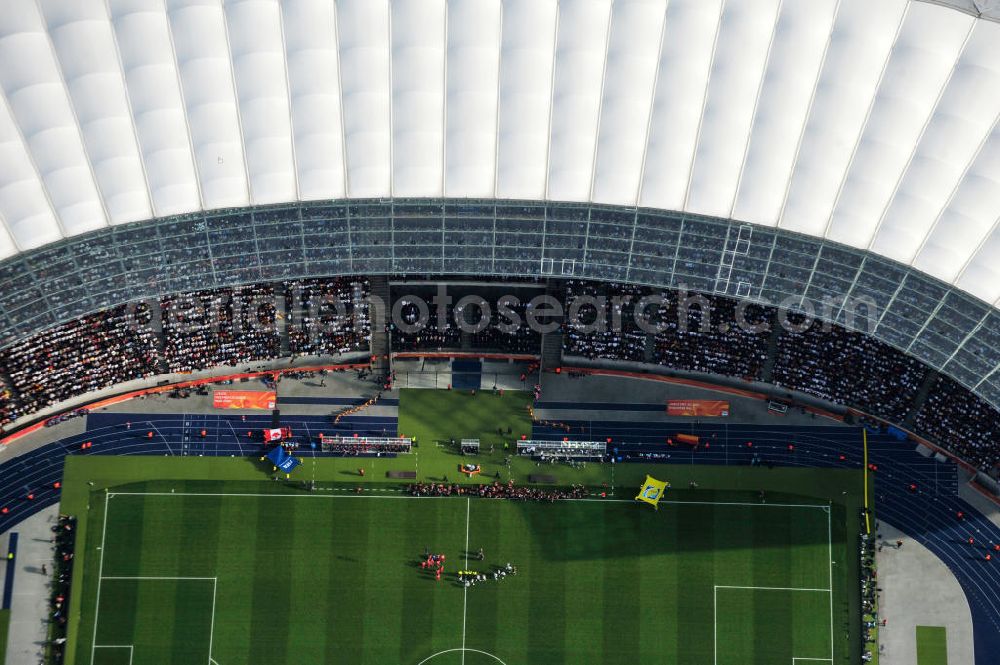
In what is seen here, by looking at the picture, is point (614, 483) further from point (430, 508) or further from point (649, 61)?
point (649, 61)

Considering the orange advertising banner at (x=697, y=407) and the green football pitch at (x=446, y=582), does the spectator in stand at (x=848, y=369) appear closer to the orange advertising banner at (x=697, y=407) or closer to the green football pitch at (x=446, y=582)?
the orange advertising banner at (x=697, y=407)

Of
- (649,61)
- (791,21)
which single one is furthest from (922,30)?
(649,61)

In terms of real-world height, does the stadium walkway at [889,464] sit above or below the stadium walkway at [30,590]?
above

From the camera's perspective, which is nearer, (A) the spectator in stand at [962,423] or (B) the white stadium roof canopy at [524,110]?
(B) the white stadium roof canopy at [524,110]

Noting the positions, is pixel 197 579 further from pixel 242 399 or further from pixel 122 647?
pixel 242 399

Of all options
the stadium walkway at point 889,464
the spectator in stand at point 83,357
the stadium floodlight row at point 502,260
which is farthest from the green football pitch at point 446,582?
the stadium floodlight row at point 502,260

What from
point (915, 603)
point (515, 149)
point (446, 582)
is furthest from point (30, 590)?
point (915, 603)

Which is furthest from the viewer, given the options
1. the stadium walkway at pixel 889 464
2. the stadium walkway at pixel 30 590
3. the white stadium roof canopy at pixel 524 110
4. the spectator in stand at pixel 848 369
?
the stadium walkway at pixel 889 464
